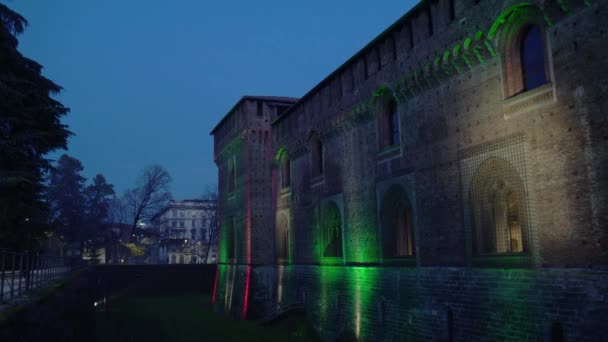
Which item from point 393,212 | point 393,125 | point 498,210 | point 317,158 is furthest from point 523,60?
point 317,158

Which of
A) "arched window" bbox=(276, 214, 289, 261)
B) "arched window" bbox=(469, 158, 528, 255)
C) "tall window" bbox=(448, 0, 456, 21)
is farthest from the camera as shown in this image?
"arched window" bbox=(276, 214, 289, 261)

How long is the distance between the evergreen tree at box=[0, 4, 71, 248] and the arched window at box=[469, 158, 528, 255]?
12060mm

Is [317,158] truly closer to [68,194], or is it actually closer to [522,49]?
[522,49]

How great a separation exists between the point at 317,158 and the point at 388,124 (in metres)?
5.19

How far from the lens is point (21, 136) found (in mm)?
17125

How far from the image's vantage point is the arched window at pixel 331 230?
1877cm

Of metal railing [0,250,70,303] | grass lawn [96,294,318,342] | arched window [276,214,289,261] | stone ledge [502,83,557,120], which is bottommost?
grass lawn [96,294,318,342]

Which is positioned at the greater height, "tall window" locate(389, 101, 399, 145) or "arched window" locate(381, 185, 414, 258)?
"tall window" locate(389, 101, 399, 145)

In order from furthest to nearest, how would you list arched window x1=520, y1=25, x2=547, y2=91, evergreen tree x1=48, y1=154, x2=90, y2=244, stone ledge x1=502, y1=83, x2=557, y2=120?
evergreen tree x1=48, y1=154, x2=90, y2=244, arched window x1=520, y1=25, x2=547, y2=91, stone ledge x1=502, y1=83, x2=557, y2=120

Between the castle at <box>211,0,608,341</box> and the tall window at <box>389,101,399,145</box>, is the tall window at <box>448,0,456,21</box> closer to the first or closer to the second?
the castle at <box>211,0,608,341</box>

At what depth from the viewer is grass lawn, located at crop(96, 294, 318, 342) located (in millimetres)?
20266

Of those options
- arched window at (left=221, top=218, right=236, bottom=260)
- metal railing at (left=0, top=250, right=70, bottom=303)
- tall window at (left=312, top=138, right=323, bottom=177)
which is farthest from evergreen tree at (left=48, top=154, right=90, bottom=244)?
tall window at (left=312, top=138, right=323, bottom=177)

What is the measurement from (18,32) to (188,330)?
44.3 feet

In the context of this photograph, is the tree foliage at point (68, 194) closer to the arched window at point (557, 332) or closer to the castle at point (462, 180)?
the castle at point (462, 180)
